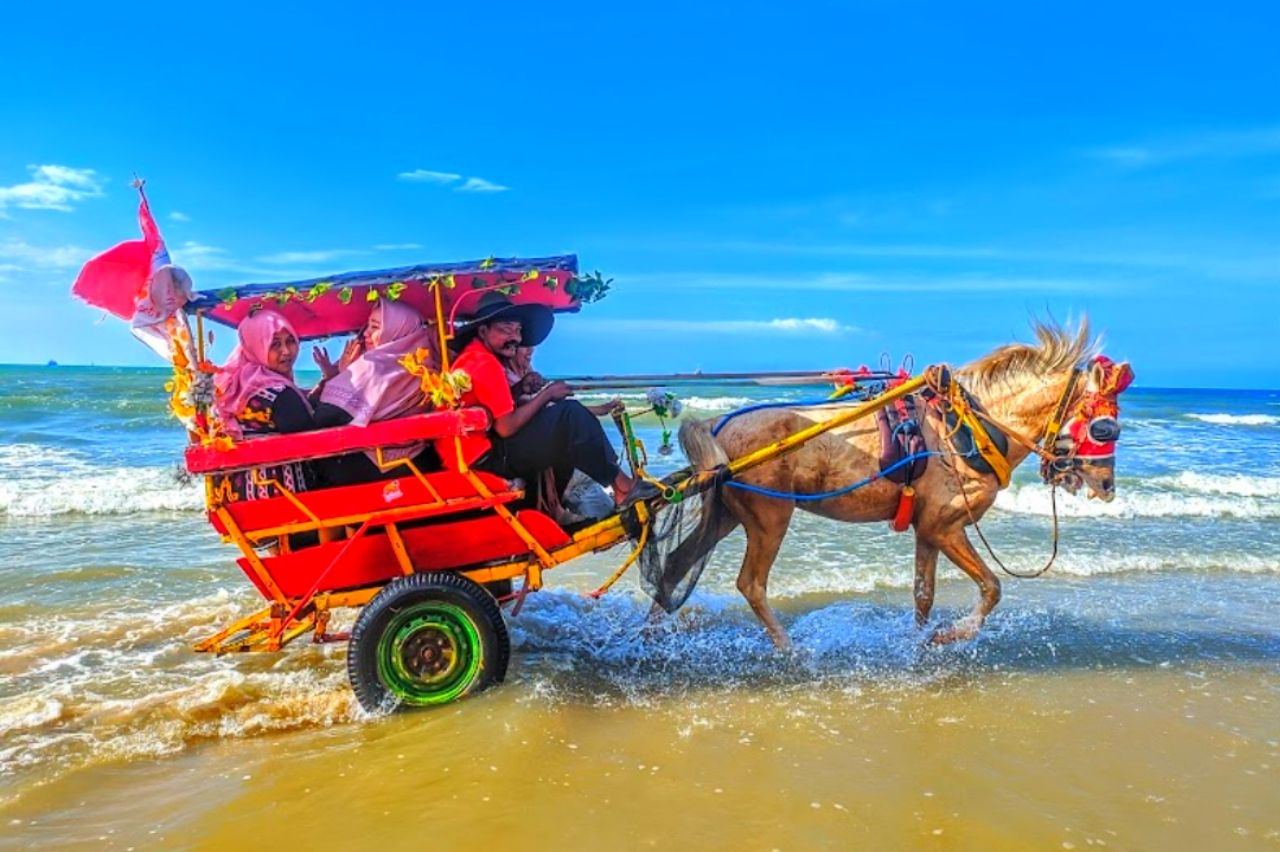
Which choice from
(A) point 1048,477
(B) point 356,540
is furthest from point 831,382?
(B) point 356,540

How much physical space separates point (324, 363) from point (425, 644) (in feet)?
6.06

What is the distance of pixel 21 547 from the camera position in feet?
27.1

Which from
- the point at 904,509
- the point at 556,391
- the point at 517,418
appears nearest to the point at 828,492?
the point at 904,509

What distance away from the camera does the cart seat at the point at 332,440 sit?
398cm

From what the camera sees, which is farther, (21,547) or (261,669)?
(21,547)

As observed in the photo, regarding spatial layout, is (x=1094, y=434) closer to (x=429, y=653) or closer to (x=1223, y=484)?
(x=429, y=653)

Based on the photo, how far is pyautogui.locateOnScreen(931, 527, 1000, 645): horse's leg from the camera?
16.7 ft

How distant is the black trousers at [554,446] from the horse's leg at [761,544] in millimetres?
1074

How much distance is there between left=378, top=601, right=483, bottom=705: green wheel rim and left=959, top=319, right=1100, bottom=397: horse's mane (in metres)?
3.35

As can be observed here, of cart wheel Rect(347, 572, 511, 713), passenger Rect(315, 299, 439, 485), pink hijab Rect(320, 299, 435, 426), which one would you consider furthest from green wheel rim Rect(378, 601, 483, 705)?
pink hijab Rect(320, 299, 435, 426)

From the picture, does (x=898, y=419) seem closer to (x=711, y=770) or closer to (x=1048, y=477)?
(x=1048, y=477)

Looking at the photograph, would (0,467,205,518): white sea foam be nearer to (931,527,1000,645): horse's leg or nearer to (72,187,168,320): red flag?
(72,187,168,320): red flag

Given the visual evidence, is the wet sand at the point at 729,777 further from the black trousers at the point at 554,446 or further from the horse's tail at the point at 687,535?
the black trousers at the point at 554,446

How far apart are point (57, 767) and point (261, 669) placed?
1.31 m
